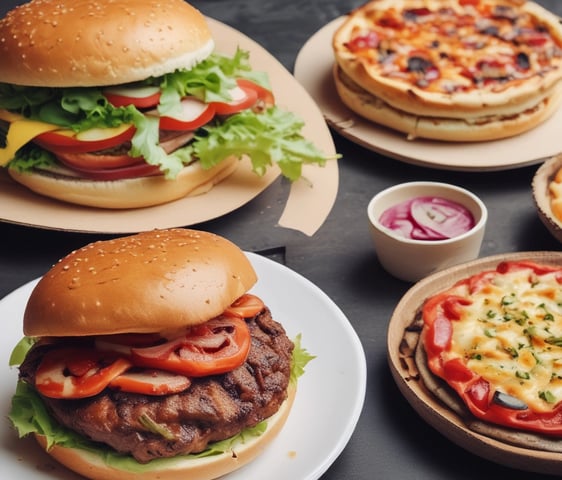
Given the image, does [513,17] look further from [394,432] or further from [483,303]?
[394,432]

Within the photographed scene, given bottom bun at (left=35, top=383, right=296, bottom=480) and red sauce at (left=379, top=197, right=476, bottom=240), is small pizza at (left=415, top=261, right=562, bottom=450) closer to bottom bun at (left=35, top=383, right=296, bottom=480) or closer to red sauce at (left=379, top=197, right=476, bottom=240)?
red sauce at (left=379, top=197, right=476, bottom=240)

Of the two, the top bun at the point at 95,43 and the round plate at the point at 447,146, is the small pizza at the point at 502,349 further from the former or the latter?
the top bun at the point at 95,43

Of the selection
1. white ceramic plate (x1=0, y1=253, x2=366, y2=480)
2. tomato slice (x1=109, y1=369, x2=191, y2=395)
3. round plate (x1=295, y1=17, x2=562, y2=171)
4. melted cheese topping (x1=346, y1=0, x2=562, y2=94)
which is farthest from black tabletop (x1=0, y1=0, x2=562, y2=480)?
tomato slice (x1=109, y1=369, x2=191, y2=395)

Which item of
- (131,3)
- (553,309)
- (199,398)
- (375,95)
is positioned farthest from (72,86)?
(553,309)

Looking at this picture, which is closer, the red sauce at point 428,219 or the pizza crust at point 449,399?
the pizza crust at point 449,399

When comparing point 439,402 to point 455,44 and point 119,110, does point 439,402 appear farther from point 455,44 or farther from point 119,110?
point 455,44

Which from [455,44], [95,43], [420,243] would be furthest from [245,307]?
[455,44]

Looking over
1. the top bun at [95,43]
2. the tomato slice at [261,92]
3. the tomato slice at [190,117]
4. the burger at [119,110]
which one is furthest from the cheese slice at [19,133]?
the tomato slice at [261,92]
